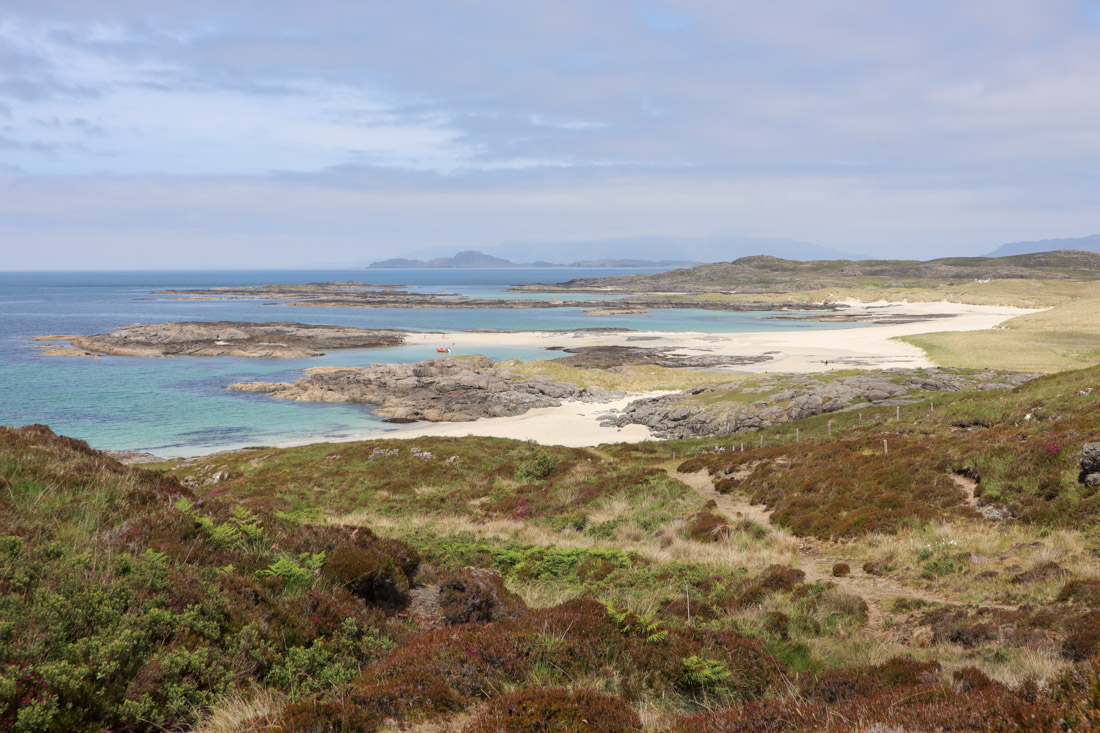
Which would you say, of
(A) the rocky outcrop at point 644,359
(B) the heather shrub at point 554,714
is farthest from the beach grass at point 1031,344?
(B) the heather shrub at point 554,714

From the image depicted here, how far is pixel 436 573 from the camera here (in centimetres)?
927

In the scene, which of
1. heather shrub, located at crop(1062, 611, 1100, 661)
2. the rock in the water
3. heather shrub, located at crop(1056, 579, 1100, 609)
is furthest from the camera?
the rock in the water

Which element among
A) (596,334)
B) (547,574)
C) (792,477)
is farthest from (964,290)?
(547,574)

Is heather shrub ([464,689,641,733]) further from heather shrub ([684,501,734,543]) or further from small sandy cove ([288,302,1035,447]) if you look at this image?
small sandy cove ([288,302,1035,447])

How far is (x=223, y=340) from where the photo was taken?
90.7 meters

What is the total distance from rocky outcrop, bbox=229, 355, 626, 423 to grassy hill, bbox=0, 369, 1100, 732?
121 feet

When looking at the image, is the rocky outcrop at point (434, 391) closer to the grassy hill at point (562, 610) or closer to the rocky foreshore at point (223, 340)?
the rocky foreshore at point (223, 340)

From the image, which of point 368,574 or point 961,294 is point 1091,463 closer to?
point 368,574

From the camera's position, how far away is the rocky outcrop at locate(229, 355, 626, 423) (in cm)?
5550

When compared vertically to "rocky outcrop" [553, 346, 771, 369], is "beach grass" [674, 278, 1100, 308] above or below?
above

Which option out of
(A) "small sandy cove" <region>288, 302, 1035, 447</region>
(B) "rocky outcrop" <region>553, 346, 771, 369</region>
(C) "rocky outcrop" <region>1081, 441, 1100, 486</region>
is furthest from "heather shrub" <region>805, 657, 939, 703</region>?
(B) "rocky outcrop" <region>553, 346, 771, 369</region>

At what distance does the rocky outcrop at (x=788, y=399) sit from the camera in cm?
4103

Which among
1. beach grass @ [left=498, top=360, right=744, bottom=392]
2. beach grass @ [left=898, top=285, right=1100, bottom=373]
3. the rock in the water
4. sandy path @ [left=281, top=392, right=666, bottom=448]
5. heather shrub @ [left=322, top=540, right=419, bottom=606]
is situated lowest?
sandy path @ [left=281, top=392, right=666, bottom=448]

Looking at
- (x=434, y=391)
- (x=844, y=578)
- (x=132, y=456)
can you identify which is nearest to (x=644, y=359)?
(x=434, y=391)
